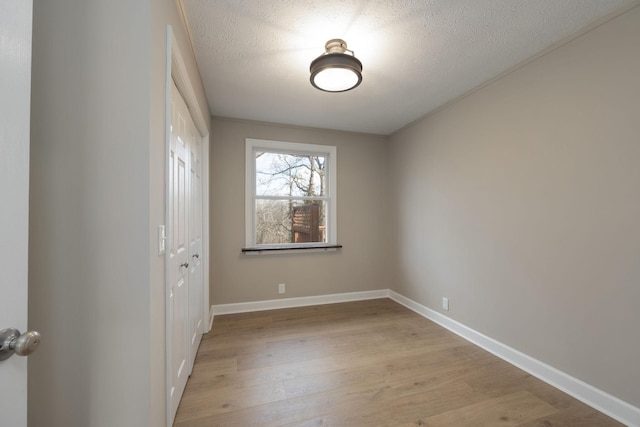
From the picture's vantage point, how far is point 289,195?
3.45 metres

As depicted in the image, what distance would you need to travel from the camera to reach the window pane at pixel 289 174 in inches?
133

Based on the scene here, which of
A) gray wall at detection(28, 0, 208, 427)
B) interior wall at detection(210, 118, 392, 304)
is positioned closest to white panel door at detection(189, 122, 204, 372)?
interior wall at detection(210, 118, 392, 304)

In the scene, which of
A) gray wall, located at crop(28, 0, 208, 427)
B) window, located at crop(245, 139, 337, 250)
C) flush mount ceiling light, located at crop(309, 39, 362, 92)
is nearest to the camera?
gray wall, located at crop(28, 0, 208, 427)

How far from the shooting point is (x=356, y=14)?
155 centimetres

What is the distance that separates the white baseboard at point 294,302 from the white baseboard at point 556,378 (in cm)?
108

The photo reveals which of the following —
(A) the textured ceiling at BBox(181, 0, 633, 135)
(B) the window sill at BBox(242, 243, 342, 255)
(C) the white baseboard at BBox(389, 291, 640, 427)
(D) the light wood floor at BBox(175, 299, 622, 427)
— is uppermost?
(A) the textured ceiling at BBox(181, 0, 633, 135)

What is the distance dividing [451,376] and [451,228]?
4.64 ft

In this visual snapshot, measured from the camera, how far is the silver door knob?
556 mm

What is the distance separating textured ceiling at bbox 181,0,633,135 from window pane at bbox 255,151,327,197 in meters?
0.90

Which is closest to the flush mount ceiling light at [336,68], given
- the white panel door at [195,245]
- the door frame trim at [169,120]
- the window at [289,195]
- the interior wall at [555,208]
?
the door frame trim at [169,120]

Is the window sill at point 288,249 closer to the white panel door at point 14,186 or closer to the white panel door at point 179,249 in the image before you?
the white panel door at point 179,249

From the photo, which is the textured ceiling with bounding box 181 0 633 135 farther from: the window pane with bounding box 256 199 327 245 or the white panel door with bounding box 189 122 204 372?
the window pane with bounding box 256 199 327 245

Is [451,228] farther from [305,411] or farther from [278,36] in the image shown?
[278,36]

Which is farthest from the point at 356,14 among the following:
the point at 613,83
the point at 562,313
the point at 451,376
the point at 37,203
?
the point at 451,376
